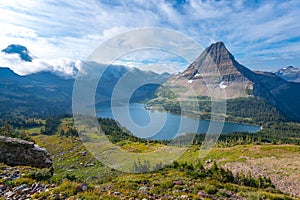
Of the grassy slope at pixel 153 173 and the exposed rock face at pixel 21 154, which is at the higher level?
the exposed rock face at pixel 21 154

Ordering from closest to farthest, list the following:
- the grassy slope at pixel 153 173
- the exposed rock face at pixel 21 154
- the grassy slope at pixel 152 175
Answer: the grassy slope at pixel 152 175
the exposed rock face at pixel 21 154
the grassy slope at pixel 153 173

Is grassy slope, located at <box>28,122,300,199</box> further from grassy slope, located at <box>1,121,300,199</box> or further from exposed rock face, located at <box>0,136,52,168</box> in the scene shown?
exposed rock face, located at <box>0,136,52,168</box>

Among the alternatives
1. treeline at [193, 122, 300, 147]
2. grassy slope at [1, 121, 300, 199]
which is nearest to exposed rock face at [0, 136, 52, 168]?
grassy slope at [1, 121, 300, 199]

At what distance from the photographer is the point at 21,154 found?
11805 mm

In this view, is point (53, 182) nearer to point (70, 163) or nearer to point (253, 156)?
point (253, 156)

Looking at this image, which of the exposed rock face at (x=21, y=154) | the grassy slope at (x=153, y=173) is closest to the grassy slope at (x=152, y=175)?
the grassy slope at (x=153, y=173)

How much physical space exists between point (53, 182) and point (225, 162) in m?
41.8

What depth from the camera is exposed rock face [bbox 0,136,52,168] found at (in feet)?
37.7

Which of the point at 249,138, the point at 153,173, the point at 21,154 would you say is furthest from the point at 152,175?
the point at 249,138

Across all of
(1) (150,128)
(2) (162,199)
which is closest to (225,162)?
(1) (150,128)

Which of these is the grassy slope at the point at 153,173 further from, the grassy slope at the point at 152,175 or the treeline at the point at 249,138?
the treeline at the point at 249,138

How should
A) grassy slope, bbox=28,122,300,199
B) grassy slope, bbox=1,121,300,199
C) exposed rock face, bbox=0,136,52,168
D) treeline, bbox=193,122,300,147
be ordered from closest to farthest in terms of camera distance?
grassy slope, bbox=1,121,300,199 → exposed rock face, bbox=0,136,52,168 → grassy slope, bbox=28,122,300,199 → treeline, bbox=193,122,300,147

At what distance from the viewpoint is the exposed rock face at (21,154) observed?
37.7 ft

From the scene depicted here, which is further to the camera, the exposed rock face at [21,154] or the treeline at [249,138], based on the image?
the treeline at [249,138]
